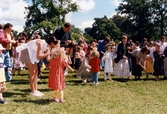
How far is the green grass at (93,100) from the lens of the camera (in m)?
6.36

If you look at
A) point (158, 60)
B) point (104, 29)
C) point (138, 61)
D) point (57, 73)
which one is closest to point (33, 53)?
point (57, 73)

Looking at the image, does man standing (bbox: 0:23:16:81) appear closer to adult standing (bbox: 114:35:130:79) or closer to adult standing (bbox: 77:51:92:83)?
adult standing (bbox: 77:51:92:83)

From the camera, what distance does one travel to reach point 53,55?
707 centimetres

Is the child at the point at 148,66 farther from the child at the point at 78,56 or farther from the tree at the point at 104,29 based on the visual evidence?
the tree at the point at 104,29

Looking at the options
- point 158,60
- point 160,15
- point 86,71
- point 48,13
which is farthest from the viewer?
point 160,15

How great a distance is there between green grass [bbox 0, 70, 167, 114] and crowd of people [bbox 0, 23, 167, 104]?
0.38 metres

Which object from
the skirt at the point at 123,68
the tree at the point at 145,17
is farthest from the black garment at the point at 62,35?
the tree at the point at 145,17

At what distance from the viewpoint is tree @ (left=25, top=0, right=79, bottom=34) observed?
45247mm

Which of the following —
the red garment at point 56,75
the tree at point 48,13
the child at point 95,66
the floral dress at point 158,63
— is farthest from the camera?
the tree at point 48,13

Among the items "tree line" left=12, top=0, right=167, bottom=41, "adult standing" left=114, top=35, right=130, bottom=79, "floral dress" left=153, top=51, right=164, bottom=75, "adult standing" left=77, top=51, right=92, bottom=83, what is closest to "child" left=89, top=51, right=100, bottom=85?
"adult standing" left=77, top=51, right=92, bottom=83

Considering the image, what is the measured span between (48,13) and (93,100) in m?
40.6

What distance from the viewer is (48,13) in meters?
46.5

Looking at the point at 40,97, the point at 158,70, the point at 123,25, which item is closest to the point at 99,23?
the point at 123,25

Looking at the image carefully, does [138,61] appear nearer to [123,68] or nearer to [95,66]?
[123,68]
